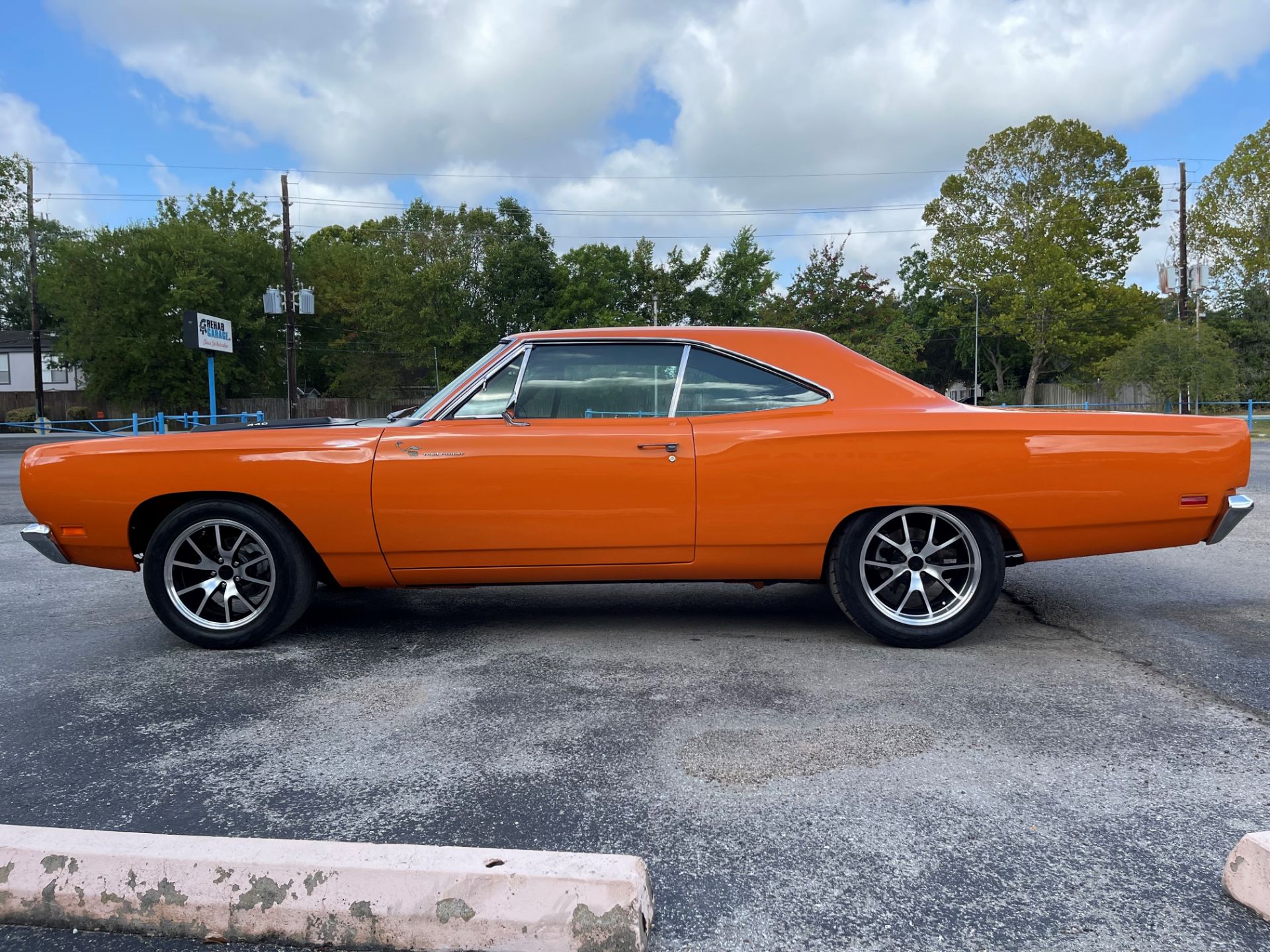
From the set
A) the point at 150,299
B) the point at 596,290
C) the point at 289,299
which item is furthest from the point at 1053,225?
the point at 150,299

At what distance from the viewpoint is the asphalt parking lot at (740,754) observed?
1916 mm

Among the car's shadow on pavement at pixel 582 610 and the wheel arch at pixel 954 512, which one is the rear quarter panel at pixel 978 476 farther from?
the car's shadow on pavement at pixel 582 610

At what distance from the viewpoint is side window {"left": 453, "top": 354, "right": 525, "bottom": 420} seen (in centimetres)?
406

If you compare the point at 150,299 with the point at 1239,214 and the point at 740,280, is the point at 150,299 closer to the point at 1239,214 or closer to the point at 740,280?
the point at 740,280

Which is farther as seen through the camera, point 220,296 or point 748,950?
point 220,296

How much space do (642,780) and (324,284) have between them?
170ft

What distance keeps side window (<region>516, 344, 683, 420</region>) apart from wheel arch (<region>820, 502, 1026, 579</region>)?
97cm

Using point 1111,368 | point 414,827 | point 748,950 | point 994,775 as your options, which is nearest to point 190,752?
point 414,827

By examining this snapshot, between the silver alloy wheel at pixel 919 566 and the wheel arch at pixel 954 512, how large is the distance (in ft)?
0.15

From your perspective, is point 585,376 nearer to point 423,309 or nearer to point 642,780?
point 642,780

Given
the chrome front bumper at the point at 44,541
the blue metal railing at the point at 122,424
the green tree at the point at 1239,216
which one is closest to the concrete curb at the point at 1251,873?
the chrome front bumper at the point at 44,541

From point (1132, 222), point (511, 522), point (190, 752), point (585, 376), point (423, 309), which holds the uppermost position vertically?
point (1132, 222)

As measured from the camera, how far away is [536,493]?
12.6 ft

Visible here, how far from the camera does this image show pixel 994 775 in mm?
2525
